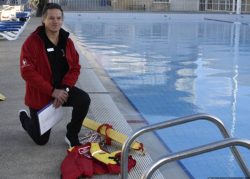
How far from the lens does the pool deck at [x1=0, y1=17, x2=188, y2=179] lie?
374 centimetres

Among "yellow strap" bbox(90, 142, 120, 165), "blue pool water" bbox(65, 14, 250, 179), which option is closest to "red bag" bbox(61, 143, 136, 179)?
"yellow strap" bbox(90, 142, 120, 165)

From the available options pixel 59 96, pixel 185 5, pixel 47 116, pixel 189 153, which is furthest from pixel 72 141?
pixel 185 5

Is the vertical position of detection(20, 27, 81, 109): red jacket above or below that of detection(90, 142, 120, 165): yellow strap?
above

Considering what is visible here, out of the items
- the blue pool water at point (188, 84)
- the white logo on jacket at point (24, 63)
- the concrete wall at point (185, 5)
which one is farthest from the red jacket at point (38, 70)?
the concrete wall at point (185, 5)

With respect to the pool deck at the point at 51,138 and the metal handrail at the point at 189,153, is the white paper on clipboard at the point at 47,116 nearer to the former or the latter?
the pool deck at the point at 51,138

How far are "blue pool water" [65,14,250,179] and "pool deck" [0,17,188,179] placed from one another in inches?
10.6

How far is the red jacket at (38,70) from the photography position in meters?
3.95

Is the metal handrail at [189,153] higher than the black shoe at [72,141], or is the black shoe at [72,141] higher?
the metal handrail at [189,153]

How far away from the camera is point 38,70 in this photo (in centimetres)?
406

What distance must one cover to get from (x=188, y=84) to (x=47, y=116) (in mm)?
4774

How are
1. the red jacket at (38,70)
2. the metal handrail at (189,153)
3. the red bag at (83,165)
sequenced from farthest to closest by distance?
the red jacket at (38,70), the red bag at (83,165), the metal handrail at (189,153)

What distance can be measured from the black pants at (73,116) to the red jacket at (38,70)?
0.10 meters

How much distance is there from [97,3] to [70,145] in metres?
32.7

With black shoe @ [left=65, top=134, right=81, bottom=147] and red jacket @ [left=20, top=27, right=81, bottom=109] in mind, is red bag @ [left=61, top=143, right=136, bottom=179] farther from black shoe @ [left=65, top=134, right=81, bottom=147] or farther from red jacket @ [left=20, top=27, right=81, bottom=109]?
red jacket @ [left=20, top=27, right=81, bottom=109]
